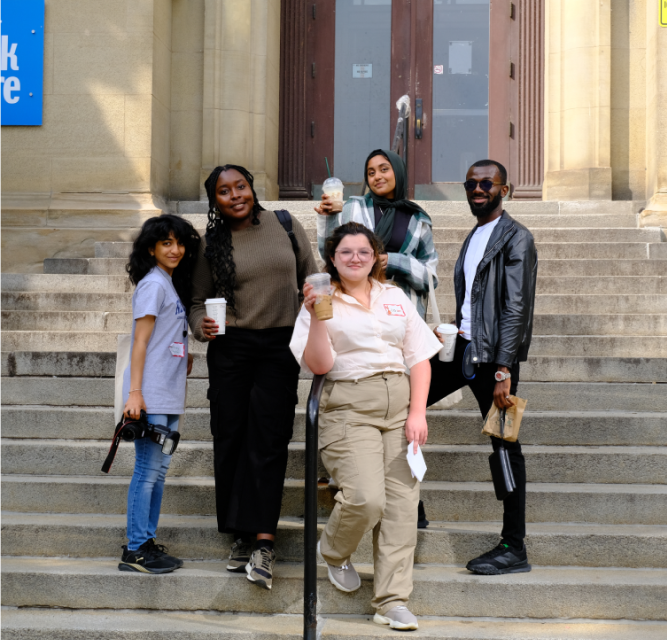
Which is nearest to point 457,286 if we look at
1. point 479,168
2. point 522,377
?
point 479,168

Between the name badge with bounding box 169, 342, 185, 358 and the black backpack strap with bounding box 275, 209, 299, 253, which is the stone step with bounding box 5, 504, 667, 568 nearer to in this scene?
the name badge with bounding box 169, 342, 185, 358

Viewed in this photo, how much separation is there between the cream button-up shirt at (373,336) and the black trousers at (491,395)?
0.37 m

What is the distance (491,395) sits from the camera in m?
4.15

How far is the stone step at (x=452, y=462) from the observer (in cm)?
490

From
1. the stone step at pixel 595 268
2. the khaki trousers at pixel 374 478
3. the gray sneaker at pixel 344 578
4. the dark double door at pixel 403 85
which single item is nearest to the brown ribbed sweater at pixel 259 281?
the khaki trousers at pixel 374 478

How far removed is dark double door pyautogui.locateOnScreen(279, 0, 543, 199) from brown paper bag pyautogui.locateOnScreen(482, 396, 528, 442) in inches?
260

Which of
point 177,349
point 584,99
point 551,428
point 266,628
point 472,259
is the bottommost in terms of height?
point 266,628

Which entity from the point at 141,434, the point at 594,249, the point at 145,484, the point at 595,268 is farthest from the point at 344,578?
the point at 594,249

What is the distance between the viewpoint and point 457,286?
4.41 meters

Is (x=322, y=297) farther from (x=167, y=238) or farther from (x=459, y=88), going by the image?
(x=459, y=88)

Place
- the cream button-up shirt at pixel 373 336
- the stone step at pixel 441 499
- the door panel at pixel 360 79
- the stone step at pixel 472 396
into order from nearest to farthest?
the cream button-up shirt at pixel 373 336, the stone step at pixel 441 499, the stone step at pixel 472 396, the door panel at pixel 360 79

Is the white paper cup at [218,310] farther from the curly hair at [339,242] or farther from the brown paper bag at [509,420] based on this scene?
the brown paper bag at [509,420]

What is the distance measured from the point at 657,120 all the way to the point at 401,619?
677cm

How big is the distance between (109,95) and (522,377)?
18.1 feet
